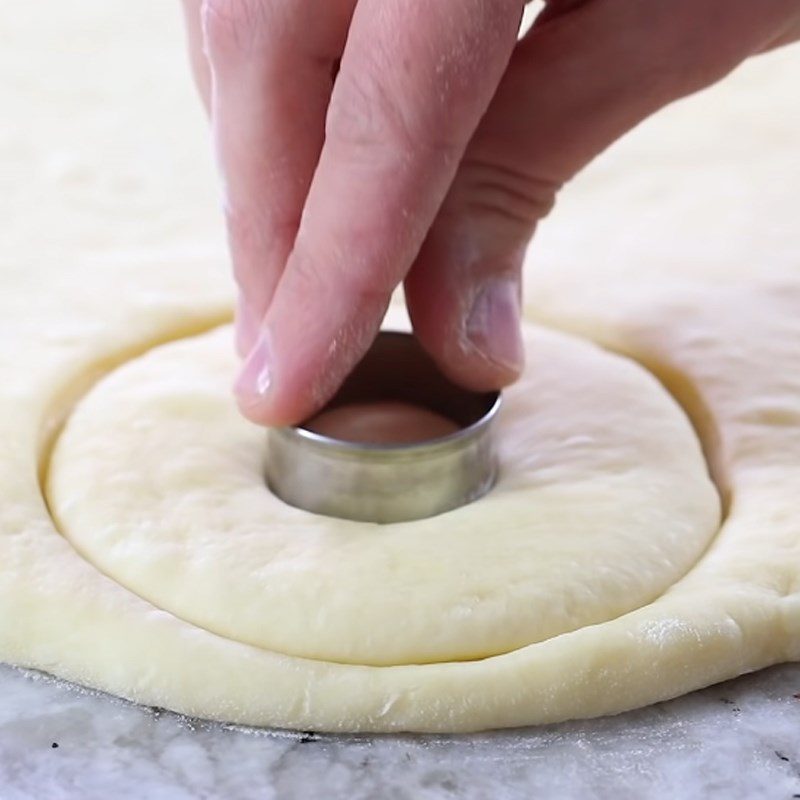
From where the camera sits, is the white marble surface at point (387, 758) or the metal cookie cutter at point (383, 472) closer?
the white marble surface at point (387, 758)

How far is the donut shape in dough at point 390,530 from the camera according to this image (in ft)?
4.10

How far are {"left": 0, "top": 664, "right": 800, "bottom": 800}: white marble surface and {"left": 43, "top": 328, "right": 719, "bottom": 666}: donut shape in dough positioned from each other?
0.31 feet

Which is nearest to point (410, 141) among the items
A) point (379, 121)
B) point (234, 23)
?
point (379, 121)

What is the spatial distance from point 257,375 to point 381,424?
172 mm

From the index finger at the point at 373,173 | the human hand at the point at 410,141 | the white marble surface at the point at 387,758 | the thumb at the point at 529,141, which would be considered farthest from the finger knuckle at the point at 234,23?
the white marble surface at the point at 387,758

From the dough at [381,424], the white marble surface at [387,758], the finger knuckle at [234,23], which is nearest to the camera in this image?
the white marble surface at [387,758]

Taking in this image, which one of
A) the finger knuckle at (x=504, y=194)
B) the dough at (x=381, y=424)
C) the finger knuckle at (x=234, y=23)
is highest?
the finger knuckle at (x=234, y=23)

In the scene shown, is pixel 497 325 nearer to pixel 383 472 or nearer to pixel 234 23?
pixel 383 472

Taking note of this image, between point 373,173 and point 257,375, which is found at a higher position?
point 373,173

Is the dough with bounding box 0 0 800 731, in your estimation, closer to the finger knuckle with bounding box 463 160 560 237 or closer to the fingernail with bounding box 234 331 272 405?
the fingernail with bounding box 234 331 272 405

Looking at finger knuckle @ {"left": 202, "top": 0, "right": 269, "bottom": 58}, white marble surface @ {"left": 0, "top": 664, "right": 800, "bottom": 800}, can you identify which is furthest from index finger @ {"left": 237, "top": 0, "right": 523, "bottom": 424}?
white marble surface @ {"left": 0, "top": 664, "right": 800, "bottom": 800}

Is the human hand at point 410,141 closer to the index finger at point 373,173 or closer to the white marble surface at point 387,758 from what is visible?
the index finger at point 373,173

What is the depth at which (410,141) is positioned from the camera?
121cm

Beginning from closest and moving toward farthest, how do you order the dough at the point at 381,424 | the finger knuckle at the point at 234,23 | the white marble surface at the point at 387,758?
the white marble surface at the point at 387,758 → the finger knuckle at the point at 234,23 → the dough at the point at 381,424
